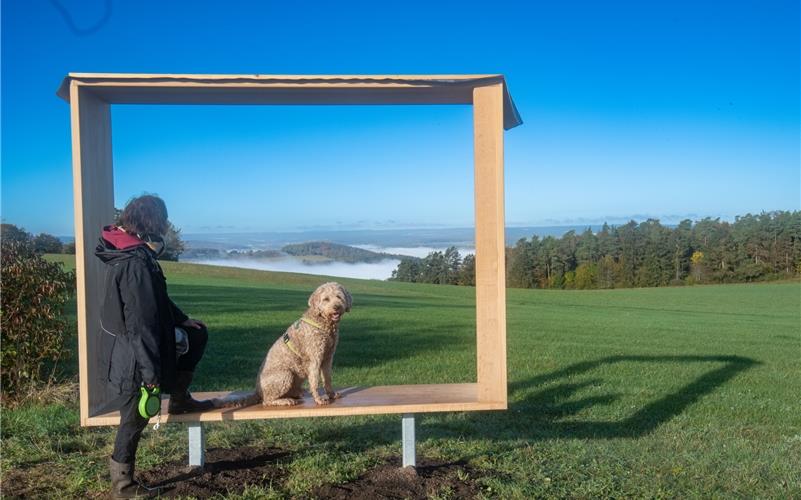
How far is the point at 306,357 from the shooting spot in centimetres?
510

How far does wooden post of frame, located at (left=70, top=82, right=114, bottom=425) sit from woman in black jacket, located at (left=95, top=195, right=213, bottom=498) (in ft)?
0.54

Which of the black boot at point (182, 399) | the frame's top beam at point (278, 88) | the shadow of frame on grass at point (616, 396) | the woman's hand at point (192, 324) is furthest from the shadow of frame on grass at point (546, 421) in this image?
the frame's top beam at point (278, 88)

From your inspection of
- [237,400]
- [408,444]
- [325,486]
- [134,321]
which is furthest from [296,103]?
[325,486]

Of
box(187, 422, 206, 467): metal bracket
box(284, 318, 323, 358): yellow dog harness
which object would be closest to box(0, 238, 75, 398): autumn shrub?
box(187, 422, 206, 467): metal bracket

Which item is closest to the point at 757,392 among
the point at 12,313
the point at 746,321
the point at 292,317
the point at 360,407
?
the point at 360,407

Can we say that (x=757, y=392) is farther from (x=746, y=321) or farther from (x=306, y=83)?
(x=746, y=321)

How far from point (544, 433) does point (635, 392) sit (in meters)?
3.01

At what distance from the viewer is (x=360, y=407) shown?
16.1 ft

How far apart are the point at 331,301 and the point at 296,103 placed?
1.62m

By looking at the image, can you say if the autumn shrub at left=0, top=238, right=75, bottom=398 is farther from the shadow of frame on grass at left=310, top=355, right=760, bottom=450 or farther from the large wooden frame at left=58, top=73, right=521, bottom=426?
the shadow of frame on grass at left=310, top=355, right=760, bottom=450

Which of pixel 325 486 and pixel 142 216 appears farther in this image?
pixel 325 486

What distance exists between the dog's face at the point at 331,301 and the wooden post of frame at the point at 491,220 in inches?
39.7

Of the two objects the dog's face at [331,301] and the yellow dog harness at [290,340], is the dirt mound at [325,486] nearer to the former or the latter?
the yellow dog harness at [290,340]

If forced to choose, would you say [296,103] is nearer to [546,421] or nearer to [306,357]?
[306,357]
